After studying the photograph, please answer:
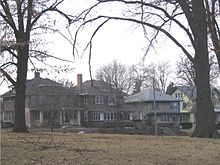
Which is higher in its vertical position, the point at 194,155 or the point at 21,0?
the point at 21,0

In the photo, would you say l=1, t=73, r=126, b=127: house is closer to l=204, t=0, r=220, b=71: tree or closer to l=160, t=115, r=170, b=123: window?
l=160, t=115, r=170, b=123: window

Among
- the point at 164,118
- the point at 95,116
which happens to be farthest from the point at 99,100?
the point at 164,118

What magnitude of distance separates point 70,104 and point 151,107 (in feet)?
59.8

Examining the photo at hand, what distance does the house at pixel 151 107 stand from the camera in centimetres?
8662

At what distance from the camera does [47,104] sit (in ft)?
200

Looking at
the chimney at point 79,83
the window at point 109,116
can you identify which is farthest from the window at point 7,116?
the window at point 109,116

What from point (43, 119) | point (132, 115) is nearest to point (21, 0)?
point (43, 119)

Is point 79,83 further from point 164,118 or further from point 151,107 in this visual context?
point 164,118

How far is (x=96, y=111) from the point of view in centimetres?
8706

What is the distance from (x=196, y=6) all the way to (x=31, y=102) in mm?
56866

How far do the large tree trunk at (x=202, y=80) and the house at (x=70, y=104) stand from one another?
1613 inches

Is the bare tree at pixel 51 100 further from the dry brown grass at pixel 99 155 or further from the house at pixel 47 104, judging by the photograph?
the dry brown grass at pixel 99 155

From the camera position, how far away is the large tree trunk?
2197 cm

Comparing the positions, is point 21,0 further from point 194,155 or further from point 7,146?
point 194,155
